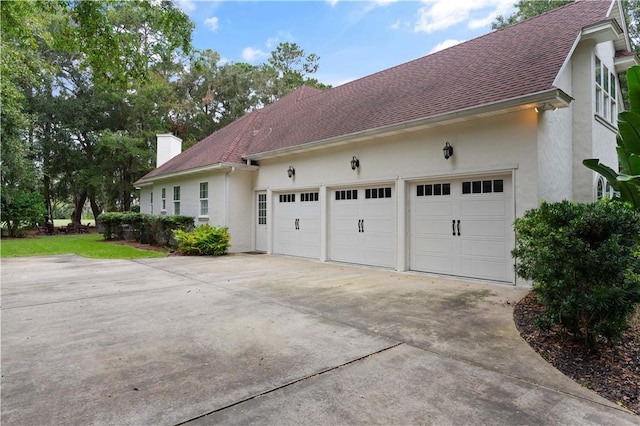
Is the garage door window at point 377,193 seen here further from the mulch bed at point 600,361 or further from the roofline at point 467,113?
the mulch bed at point 600,361

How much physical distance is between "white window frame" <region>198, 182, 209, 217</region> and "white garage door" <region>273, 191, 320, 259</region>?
320 cm

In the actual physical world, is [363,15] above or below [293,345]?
→ above

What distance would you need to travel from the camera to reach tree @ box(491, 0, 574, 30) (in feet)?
64.9

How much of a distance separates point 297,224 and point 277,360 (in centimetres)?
866

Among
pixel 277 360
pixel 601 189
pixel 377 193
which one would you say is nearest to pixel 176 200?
pixel 377 193

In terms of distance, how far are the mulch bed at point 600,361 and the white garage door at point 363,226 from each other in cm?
504

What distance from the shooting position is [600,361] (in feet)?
11.8

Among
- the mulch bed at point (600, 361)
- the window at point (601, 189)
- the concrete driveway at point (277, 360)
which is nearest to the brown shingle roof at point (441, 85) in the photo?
the window at point (601, 189)

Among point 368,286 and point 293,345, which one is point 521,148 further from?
point 293,345

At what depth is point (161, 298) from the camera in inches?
248

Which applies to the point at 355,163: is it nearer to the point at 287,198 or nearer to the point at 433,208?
the point at 433,208

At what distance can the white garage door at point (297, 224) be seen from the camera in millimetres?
11563

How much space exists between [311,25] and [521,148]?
35.7 feet

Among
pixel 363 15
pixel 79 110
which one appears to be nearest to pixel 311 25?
pixel 363 15
